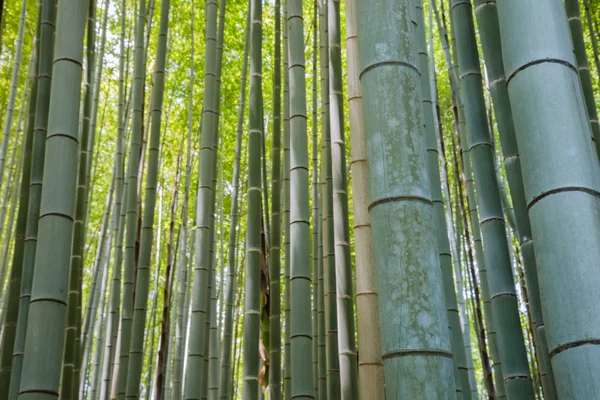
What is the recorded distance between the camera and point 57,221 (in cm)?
154

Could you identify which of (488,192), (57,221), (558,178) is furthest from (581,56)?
(57,221)

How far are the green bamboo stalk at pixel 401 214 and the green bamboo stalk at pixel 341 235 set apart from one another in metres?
Result: 1.37

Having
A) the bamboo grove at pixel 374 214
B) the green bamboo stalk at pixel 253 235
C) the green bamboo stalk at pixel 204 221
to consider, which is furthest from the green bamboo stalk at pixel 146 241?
the green bamboo stalk at pixel 253 235

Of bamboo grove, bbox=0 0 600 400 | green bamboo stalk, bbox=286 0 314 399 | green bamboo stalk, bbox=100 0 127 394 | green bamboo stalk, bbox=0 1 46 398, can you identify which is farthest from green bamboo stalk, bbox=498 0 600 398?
green bamboo stalk, bbox=100 0 127 394

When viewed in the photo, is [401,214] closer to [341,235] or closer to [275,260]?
[341,235]

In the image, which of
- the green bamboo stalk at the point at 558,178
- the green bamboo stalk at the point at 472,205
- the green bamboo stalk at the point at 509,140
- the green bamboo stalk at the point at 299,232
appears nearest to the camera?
the green bamboo stalk at the point at 558,178

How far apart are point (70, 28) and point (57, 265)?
0.62 meters

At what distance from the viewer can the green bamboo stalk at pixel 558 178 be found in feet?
3.32

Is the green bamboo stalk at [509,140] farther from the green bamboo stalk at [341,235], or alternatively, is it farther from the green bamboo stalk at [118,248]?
the green bamboo stalk at [118,248]

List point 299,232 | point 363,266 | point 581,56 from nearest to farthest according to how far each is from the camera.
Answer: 1. point 363,266
2. point 299,232
3. point 581,56

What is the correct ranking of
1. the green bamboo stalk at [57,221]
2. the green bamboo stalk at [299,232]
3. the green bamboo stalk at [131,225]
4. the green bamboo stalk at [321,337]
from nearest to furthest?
the green bamboo stalk at [57,221] → the green bamboo stalk at [299,232] → the green bamboo stalk at [131,225] → the green bamboo stalk at [321,337]

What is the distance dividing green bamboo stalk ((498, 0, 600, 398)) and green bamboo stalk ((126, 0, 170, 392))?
2.17 meters

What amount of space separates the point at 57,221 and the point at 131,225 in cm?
173

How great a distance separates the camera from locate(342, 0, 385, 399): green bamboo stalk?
6.17 ft
